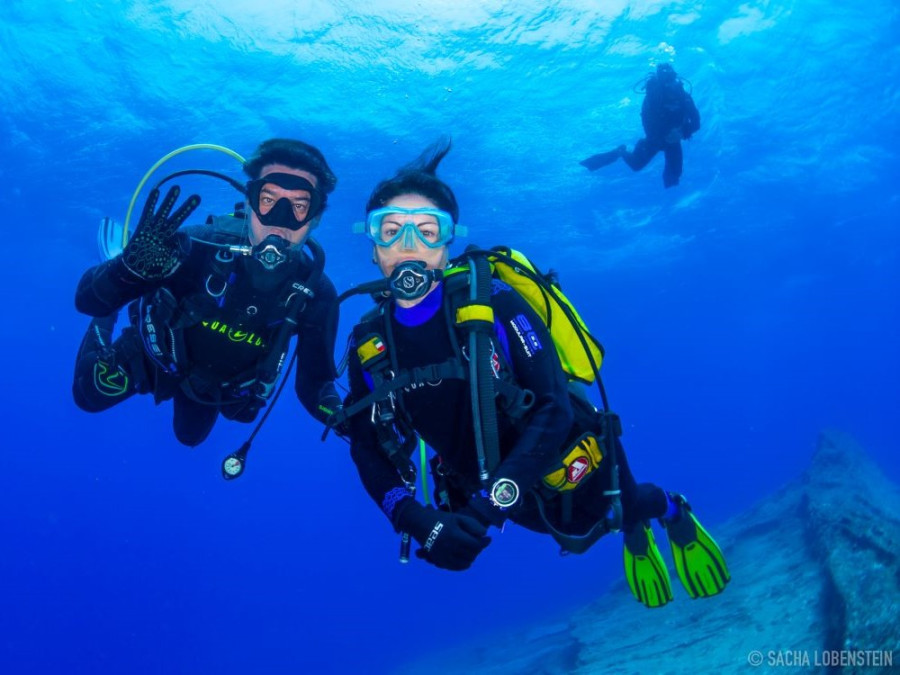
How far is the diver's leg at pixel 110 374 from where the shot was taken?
5203 mm

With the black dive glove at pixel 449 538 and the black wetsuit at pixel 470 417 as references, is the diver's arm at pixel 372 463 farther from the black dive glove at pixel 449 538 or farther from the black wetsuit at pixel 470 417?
the black dive glove at pixel 449 538

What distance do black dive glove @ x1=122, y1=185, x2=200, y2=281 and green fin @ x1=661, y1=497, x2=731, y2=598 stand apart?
5.43m

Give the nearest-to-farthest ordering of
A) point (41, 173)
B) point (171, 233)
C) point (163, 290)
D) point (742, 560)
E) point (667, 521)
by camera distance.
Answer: point (171, 233) → point (163, 290) → point (667, 521) → point (742, 560) → point (41, 173)

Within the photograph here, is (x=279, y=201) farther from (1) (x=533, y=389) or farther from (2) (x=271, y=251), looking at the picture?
(1) (x=533, y=389)

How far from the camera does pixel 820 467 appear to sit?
61.9 ft

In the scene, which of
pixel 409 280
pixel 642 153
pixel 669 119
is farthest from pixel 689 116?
pixel 409 280

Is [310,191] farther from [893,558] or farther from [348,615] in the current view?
[348,615]

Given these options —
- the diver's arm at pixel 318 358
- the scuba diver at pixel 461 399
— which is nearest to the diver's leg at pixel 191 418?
the diver's arm at pixel 318 358

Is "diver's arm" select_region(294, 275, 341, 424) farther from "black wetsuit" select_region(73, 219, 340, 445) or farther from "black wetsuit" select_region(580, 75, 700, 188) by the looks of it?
"black wetsuit" select_region(580, 75, 700, 188)

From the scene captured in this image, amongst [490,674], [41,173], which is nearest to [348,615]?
[490,674]

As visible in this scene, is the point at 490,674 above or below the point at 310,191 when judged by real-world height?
below

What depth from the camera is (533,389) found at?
3447 mm

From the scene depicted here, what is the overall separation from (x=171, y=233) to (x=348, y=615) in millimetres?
53435

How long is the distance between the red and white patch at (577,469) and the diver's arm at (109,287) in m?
3.52
